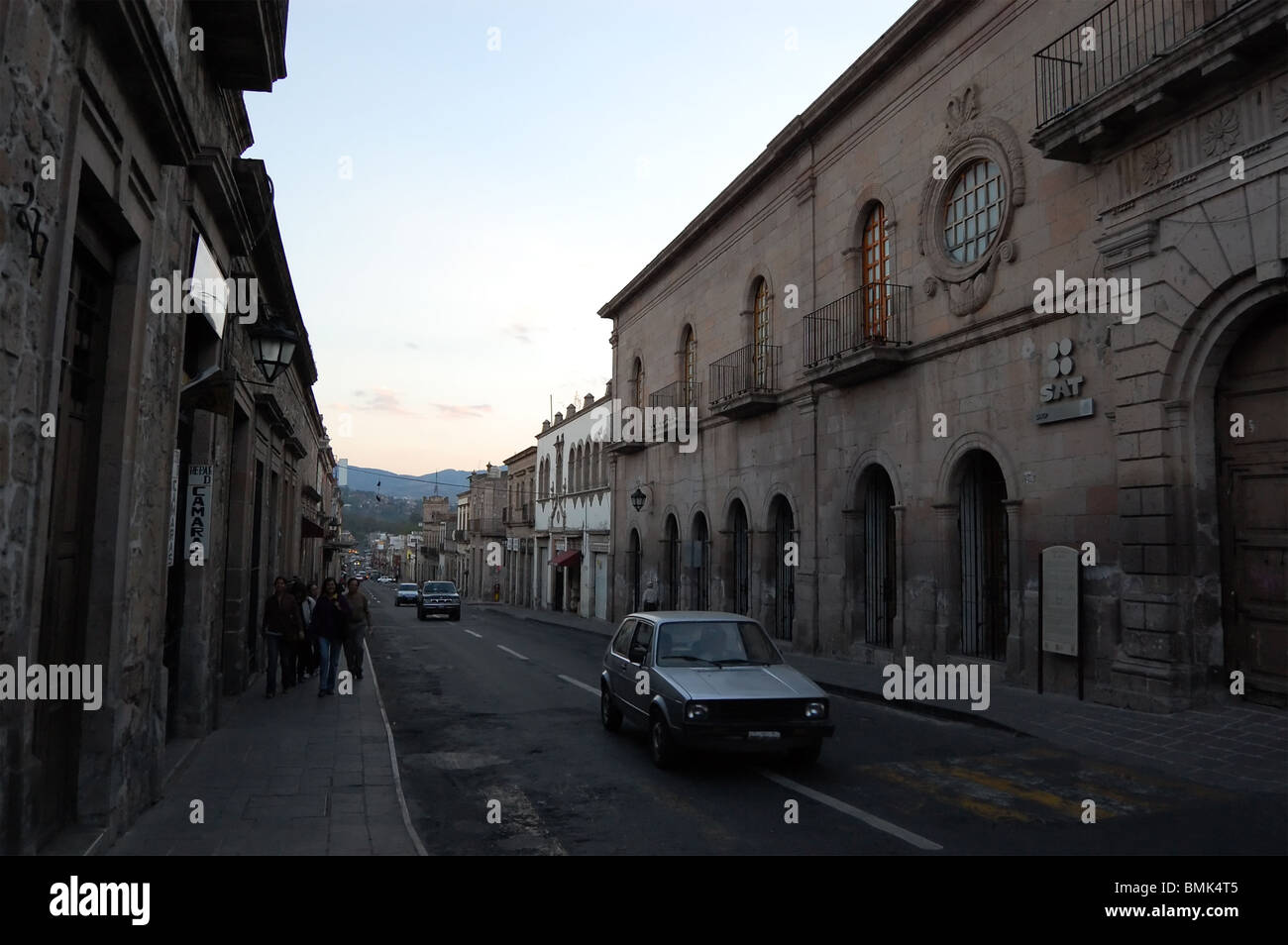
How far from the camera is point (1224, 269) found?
32.8ft

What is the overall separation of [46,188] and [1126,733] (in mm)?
10933

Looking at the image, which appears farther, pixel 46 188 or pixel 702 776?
pixel 702 776

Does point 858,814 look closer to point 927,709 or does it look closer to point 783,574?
point 927,709

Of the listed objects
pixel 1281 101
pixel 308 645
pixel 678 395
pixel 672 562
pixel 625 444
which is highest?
pixel 1281 101

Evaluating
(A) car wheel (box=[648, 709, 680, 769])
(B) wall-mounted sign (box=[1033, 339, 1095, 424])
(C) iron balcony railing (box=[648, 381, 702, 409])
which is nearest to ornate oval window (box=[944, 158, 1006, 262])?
(B) wall-mounted sign (box=[1033, 339, 1095, 424])

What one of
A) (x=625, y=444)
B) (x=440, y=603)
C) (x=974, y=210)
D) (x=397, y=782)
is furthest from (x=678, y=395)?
(x=397, y=782)

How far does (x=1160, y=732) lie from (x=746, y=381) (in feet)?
44.3

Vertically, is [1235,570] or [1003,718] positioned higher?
[1235,570]

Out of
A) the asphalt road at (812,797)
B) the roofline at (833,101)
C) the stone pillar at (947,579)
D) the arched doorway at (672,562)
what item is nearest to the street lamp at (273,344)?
the asphalt road at (812,797)

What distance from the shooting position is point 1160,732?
9570 millimetres

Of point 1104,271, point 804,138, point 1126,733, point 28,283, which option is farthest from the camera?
point 804,138

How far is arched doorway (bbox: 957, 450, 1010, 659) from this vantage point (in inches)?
555
